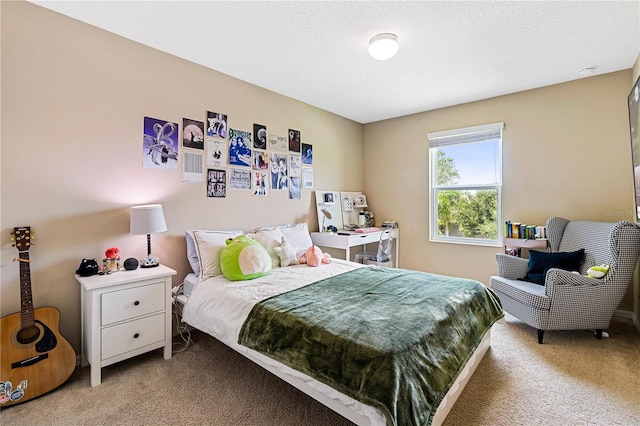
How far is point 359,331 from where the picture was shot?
1.43 metres

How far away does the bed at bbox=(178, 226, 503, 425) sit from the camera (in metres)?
1.25

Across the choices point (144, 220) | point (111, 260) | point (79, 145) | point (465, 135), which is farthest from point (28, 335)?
point (465, 135)

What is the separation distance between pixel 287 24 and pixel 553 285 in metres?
3.01

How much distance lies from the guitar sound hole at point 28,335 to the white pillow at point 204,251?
3.33 feet

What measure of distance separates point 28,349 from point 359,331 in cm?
204

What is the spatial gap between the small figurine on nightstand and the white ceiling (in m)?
1.71

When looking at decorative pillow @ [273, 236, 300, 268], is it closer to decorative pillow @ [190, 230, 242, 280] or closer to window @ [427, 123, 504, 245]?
decorative pillow @ [190, 230, 242, 280]

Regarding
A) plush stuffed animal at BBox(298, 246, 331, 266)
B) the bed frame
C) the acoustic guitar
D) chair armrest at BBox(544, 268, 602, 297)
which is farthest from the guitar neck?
chair armrest at BBox(544, 268, 602, 297)

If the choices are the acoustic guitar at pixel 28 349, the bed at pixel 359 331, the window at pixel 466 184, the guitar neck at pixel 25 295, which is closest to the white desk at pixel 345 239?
the window at pixel 466 184

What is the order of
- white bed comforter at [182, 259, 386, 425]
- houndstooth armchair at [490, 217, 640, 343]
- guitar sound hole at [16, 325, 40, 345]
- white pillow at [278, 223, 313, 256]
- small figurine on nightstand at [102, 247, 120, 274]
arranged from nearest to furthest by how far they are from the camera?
white bed comforter at [182, 259, 386, 425] → guitar sound hole at [16, 325, 40, 345] → small figurine on nightstand at [102, 247, 120, 274] → houndstooth armchair at [490, 217, 640, 343] → white pillow at [278, 223, 313, 256]

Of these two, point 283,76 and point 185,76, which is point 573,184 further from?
point 185,76

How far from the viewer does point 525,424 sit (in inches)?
62.8

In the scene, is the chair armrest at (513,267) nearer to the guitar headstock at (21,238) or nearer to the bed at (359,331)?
the bed at (359,331)

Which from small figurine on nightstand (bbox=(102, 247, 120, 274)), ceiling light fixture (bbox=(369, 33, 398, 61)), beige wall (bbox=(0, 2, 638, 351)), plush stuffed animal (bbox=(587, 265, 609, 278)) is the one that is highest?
ceiling light fixture (bbox=(369, 33, 398, 61))
